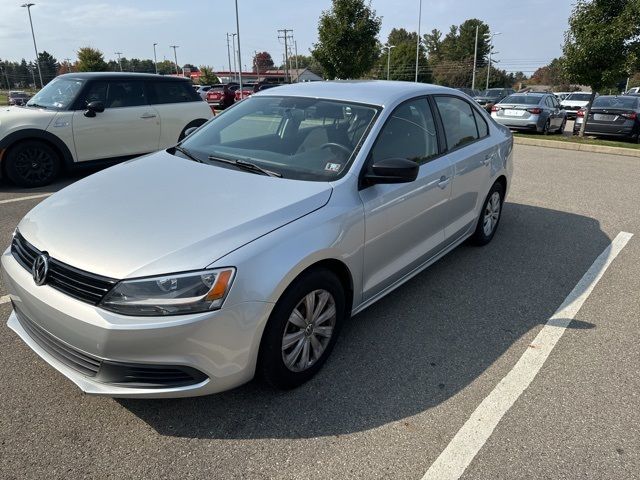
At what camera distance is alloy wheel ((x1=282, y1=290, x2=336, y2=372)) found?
2.65 metres

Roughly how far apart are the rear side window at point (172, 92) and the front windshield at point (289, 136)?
4.97 m

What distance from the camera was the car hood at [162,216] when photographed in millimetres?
2281

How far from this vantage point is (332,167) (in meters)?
3.09

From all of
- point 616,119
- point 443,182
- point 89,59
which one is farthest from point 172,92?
point 89,59

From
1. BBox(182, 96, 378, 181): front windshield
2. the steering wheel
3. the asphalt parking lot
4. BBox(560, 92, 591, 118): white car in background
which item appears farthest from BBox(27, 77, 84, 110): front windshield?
BBox(560, 92, 591, 118): white car in background

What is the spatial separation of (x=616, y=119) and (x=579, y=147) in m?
2.96

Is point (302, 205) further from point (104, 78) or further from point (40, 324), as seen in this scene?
point (104, 78)

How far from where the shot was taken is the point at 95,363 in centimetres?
228

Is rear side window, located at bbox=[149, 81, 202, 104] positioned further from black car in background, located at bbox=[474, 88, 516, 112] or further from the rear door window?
black car in background, located at bbox=[474, 88, 516, 112]

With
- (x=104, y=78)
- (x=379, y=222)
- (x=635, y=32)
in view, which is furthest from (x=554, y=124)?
(x=379, y=222)

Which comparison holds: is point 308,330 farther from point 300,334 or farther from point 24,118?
point 24,118

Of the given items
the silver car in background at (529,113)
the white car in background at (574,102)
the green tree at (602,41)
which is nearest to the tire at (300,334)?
the silver car in background at (529,113)

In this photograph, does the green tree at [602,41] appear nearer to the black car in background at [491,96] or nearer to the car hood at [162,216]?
the black car in background at [491,96]

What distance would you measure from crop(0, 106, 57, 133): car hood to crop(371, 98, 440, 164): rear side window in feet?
18.8
